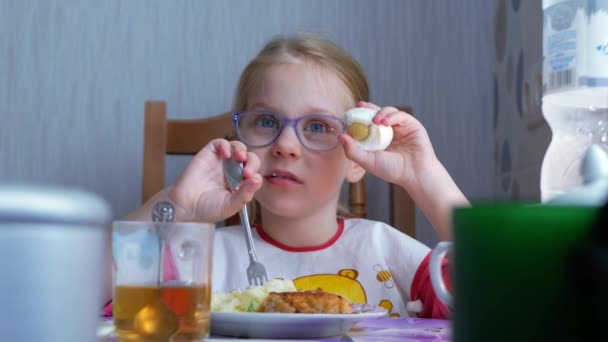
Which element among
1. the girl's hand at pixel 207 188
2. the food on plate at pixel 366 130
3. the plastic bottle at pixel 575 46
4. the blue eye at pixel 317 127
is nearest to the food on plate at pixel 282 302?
the plastic bottle at pixel 575 46

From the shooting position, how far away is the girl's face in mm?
1380

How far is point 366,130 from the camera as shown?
1.26 metres

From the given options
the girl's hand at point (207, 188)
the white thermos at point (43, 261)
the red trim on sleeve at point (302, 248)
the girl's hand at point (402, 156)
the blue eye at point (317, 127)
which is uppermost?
the blue eye at point (317, 127)

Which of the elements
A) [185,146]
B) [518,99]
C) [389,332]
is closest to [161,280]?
[389,332]

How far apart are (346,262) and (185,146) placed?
1.65 feet

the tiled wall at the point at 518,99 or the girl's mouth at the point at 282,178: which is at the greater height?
the tiled wall at the point at 518,99

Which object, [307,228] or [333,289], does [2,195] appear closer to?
[333,289]

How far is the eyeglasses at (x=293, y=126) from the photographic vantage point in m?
1.36

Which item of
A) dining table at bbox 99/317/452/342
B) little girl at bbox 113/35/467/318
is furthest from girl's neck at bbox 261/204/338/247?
dining table at bbox 99/317/452/342

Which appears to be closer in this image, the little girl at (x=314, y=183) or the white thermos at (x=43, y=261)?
the white thermos at (x=43, y=261)

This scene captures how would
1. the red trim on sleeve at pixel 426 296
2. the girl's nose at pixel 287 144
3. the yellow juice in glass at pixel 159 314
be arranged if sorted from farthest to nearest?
Answer: the girl's nose at pixel 287 144, the red trim on sleeve at pixel 426 296, the yellow juice in glass at pixel 159 314

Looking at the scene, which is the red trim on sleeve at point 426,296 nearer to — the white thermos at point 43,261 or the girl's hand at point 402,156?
the girl's hand at point 402,156

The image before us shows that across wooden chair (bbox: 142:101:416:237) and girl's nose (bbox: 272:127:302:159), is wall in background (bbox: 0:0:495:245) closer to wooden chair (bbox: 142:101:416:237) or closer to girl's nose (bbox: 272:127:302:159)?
wooden chair (bbox: 142:101:416:237)

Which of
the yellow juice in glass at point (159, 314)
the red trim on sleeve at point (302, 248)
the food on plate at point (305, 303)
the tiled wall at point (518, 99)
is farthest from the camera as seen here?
the tiled wall at point (518, 99)
